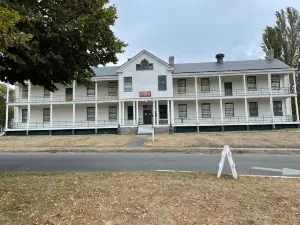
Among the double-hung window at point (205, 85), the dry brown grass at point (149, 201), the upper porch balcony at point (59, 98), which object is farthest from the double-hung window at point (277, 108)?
the dry brown grass at point (149, 201)

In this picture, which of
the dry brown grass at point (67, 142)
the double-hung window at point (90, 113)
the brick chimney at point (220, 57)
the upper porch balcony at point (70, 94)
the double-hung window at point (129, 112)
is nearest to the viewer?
the dry brown grass at point (67, 142)

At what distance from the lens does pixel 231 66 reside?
99.5 feet

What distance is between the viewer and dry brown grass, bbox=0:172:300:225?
148 inches

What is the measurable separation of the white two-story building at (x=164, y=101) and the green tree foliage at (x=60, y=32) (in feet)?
62.6

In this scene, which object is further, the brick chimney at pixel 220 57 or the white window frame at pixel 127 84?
the brick chimney at pixel 220 57

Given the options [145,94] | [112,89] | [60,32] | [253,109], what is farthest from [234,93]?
[60,32]

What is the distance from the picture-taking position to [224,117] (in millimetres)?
28828

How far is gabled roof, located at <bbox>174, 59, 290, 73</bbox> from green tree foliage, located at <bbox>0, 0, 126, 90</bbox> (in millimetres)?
22264

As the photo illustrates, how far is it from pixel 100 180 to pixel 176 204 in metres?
2.48

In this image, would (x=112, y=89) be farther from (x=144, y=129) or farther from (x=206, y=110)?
(x=206, y=110)

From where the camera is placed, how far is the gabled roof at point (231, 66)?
1129 inches

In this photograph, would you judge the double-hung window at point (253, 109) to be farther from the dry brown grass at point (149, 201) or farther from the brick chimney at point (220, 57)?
the dry brown grass at point (149, 201)

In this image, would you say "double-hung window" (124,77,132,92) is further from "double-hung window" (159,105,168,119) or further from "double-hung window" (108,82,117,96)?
"double-hung window" (159,105,168,119)

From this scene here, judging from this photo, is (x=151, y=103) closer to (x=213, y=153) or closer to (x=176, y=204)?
(x=213, y=153)
